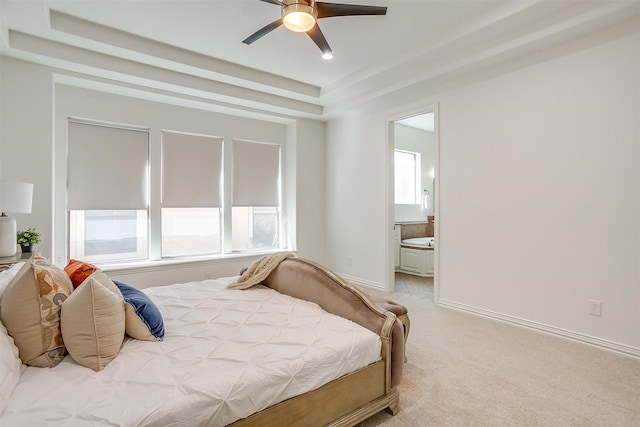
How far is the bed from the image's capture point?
1.17 metres

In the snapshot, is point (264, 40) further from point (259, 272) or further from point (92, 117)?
point (259, 272)

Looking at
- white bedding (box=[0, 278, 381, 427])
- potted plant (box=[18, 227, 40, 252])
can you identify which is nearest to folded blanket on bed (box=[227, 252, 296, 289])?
white bedding (box=[0, 278, 381, 427])

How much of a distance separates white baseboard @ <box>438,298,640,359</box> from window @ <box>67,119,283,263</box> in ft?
10.2

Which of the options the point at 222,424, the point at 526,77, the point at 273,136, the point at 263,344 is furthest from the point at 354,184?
the point at 222,424

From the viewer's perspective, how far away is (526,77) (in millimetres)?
3252

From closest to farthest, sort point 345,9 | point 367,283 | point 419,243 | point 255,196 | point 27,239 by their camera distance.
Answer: point 345,9
point 27,239
point 367,283
point 255,196
point 419,243

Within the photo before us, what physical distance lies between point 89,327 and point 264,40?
3110 mm

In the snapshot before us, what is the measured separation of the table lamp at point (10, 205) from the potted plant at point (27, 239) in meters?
0.22

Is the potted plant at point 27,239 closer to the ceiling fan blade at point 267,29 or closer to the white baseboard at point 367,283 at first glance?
the ceiling fan blade at point 267,29

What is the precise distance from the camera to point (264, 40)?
3.43 metres

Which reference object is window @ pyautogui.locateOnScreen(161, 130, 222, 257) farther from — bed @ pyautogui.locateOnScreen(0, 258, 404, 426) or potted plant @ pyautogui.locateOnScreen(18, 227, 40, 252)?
bed @ pyautogui.locateOnScreen(0, 258, 404, 426)

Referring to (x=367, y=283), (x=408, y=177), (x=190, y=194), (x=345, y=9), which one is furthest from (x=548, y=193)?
(x=190, y=194)

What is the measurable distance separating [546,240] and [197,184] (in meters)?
4.39

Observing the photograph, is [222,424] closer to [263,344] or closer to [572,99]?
[263,344]
